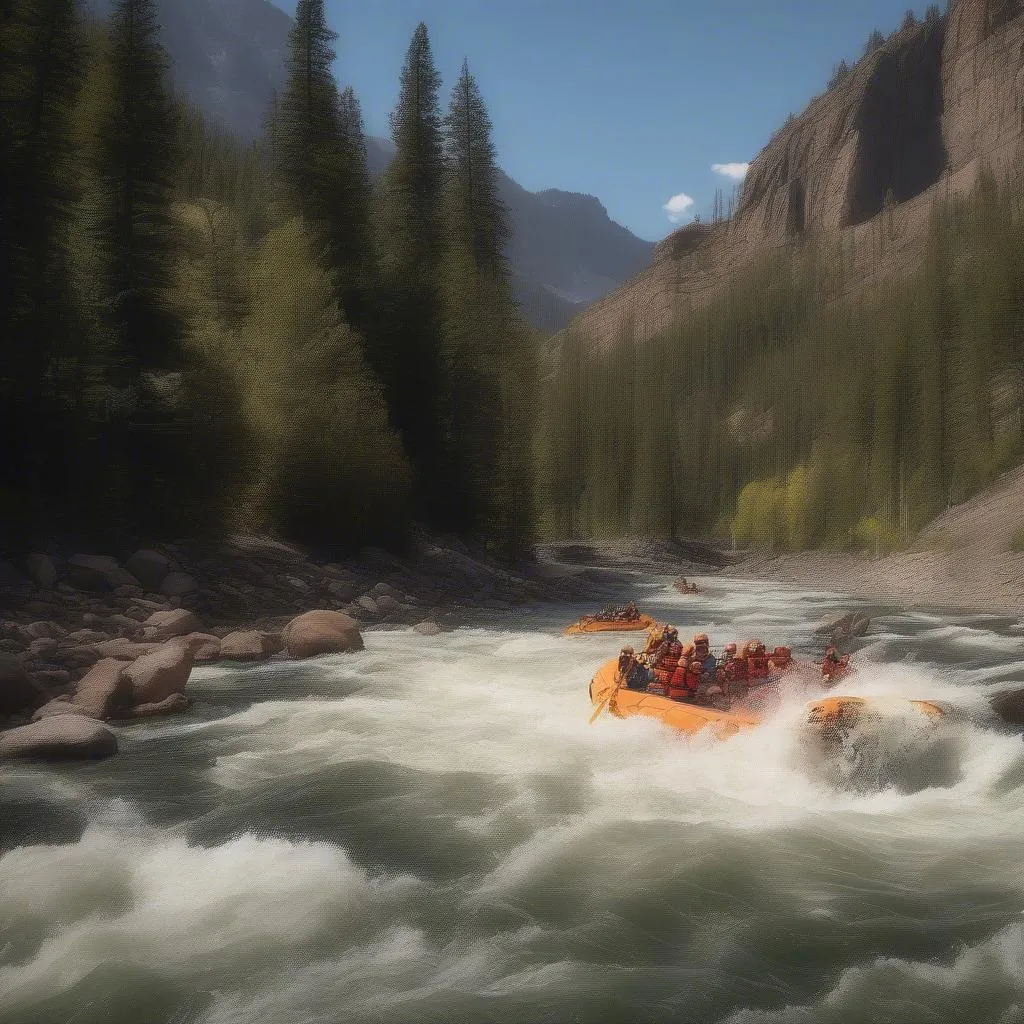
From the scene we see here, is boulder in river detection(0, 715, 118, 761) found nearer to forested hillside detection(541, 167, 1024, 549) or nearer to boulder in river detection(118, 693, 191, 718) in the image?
boulder in river detection(118, 693, 191, 718)

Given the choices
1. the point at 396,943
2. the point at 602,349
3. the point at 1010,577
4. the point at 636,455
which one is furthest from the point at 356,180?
the point at 602,349

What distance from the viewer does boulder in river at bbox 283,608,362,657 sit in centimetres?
1697

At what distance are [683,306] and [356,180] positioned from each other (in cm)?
9057

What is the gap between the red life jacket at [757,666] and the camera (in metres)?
11.4

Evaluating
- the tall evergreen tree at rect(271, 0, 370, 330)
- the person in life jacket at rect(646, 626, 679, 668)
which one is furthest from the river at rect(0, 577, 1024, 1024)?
the tall evergreen tree at rect(271, 0, 370, 330)

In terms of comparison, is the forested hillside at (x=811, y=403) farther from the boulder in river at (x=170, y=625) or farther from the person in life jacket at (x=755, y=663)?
the boulder in river at (x=170, y=625)

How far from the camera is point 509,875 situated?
749 cm

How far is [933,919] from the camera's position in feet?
21.7

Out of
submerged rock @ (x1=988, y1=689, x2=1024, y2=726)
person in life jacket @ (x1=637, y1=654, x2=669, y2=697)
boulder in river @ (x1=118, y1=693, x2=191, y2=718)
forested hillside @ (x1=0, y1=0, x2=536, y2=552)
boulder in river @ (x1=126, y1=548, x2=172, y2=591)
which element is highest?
forested hillside @ (x1=0, y1=0, x2=536, y2=552)

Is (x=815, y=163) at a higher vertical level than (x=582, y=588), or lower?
higher

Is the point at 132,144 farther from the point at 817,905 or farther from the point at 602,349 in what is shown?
the point at 602,349

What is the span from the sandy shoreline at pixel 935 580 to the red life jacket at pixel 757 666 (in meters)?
16.4

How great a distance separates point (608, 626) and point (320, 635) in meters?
7.32

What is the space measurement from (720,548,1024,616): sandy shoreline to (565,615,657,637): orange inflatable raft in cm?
1085
